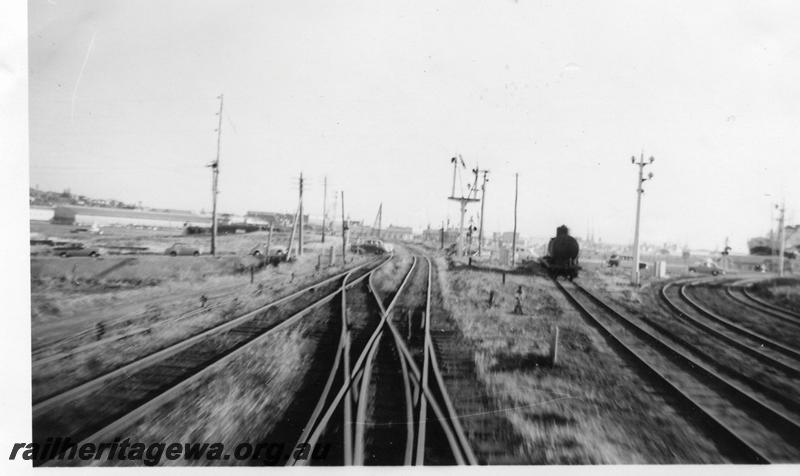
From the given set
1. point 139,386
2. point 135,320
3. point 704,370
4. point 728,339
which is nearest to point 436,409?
point 139,386

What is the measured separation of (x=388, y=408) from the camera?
1.92m

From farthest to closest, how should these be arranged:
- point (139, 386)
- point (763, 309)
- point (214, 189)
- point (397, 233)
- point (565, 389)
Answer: point (397, 233) → point (763, 309) → point (214, 189) → point (565, 389) → point (139, 386)

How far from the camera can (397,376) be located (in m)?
2.15

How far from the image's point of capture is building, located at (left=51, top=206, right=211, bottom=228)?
6.61 ft

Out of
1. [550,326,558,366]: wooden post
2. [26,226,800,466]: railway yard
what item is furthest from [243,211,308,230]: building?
[550,326,558,366]: wooden post

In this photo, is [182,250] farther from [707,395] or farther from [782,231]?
[782,231]

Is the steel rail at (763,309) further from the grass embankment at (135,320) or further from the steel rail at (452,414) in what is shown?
the grass embankment at (135,320)

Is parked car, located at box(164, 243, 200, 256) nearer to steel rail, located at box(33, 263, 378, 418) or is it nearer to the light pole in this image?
steel rail, located at box(33, 263, 378, 418)

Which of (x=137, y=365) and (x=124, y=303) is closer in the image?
(x=137, y=365)

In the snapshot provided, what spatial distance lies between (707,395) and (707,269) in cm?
136

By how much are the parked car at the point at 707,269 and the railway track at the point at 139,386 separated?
12.5ft

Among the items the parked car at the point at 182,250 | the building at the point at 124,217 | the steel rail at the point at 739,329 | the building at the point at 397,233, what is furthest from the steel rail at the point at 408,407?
the steel rail at the point at 739,329

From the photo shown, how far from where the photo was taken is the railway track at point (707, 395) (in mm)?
1924

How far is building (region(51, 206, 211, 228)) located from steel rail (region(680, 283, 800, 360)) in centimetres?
416
